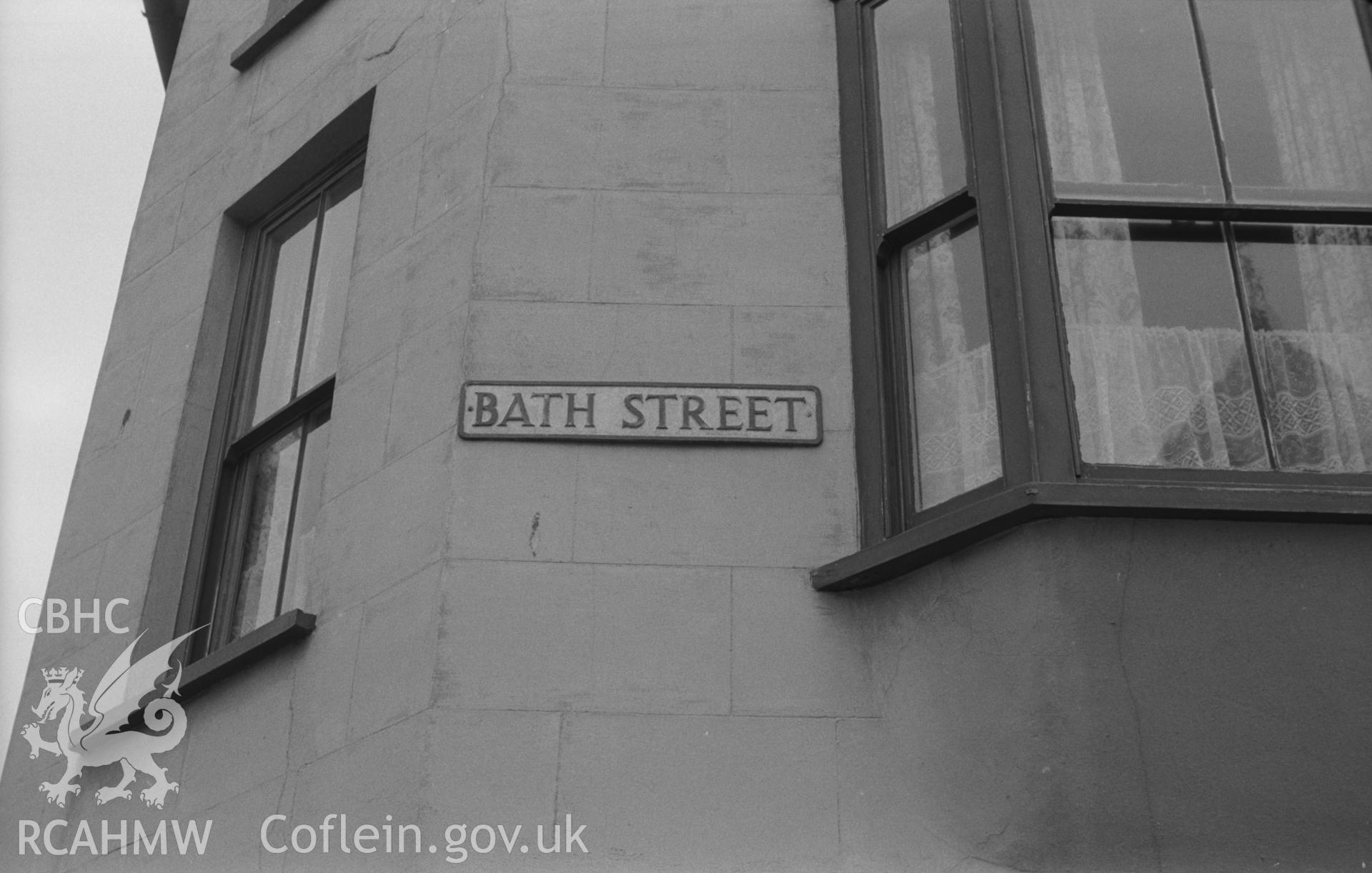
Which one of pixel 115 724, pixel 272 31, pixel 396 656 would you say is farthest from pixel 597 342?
pixel 272 31

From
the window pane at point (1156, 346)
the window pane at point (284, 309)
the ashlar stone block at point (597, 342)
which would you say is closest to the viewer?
the window pane at point (1156, 346)

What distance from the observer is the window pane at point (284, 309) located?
8445mm

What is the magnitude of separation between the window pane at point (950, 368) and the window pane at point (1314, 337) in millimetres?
977

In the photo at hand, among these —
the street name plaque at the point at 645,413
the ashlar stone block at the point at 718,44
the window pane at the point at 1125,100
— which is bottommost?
the street name plaque at the point at 645,413

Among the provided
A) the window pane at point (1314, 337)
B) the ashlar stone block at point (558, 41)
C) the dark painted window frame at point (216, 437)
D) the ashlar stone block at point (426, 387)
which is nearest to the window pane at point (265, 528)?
the dark painted window frame at point (216, 437)

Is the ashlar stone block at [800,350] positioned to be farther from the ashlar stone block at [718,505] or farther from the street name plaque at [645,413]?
the ashlar stone block at [718,505]

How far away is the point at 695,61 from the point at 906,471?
231cm

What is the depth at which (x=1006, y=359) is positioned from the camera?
631cm

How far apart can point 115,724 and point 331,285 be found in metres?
2.32

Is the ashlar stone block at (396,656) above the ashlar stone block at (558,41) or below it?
below

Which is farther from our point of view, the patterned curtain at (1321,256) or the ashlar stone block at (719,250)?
the ashlar stone block at (719,250)

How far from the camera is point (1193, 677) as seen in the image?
565cm

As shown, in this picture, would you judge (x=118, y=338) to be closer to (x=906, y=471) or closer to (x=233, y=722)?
(x=233, y=722)

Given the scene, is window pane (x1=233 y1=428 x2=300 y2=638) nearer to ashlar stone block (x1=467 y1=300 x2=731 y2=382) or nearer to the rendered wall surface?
the rendered wall surface
